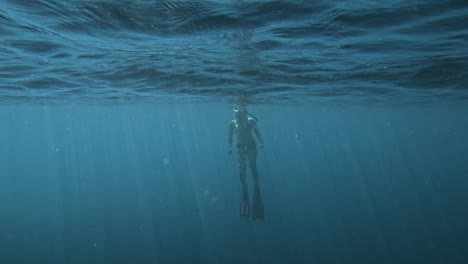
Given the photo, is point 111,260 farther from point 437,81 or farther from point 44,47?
point 437,81

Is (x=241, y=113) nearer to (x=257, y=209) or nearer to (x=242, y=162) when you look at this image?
(x=242, y=162)

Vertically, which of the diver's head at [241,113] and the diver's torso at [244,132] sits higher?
the diver's head at [241,113]

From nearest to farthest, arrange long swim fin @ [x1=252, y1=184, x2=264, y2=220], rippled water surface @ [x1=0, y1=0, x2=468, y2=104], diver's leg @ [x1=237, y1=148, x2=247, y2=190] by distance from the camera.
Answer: rippled water surface @ [x1=0, y1=0, x2=468, y2=104] → long swim fin @ [x1=252, y1=184, x2=264, y2=220] → diver's leg @ [x1=237, y1=148, x2=247, y2=190]

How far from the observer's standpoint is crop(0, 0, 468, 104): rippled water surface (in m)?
8.51

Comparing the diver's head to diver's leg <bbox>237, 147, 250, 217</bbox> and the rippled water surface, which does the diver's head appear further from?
the rippled water surface

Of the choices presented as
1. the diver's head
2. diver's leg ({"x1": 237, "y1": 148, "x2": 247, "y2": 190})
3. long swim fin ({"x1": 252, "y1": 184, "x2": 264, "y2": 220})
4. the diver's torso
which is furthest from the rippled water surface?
long swim fin ({"x1": 252, "y1": 184, "x2": 264, "y2": 220})

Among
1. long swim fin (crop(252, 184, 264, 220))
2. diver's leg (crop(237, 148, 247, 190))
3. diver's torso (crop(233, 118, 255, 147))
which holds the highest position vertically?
diver's torso (crop(233, 118, 255, 147))

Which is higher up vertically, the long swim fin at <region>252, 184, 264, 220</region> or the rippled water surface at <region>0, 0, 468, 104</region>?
the rippled water surface at <region>0, 0, 468, 104</region>

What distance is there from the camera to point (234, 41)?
460 inches

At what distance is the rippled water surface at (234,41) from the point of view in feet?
27.9

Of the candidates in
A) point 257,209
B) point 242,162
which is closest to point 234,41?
point 257,209

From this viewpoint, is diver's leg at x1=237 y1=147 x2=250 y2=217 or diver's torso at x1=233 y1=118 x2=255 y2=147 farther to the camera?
diver's torso at x1=233 y1=118 x2=255 y2=147

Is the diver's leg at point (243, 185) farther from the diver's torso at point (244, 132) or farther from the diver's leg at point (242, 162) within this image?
the diver's torso at point (244, 132)

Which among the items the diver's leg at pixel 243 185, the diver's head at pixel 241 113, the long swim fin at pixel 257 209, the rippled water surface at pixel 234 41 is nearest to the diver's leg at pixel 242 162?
the diver's leg at pixel 243 185
